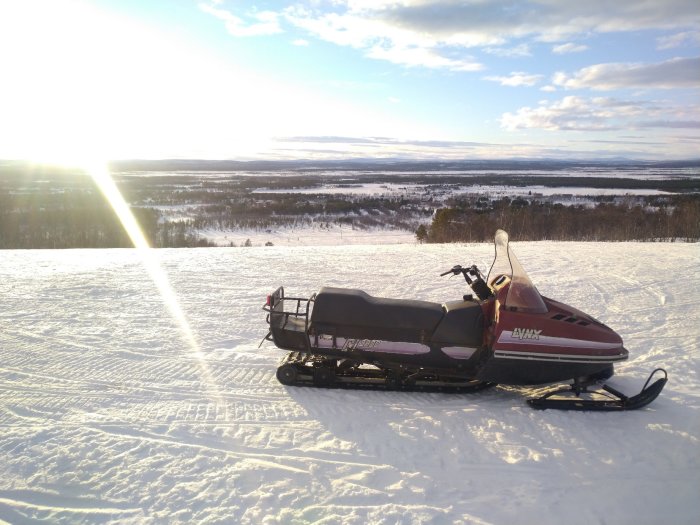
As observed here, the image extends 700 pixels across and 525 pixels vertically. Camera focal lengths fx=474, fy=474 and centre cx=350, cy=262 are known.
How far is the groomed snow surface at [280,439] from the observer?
119 inches

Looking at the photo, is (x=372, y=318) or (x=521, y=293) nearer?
(x=521, y=293)

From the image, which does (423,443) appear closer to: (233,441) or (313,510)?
(313,510)

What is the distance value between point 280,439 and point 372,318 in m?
1.30

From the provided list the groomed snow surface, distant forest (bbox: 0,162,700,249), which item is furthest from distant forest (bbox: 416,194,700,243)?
the groomed snow surface

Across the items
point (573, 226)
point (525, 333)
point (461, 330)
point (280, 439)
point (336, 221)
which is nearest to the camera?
point (280, 439)

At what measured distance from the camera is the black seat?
14.1 feet

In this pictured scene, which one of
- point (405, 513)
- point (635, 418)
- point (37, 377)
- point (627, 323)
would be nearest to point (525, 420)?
point (635, 418)

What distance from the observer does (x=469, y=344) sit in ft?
14.1

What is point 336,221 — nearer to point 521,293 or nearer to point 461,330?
point 461,330

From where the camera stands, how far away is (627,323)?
20.3 feet

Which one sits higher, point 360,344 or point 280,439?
point 360,344

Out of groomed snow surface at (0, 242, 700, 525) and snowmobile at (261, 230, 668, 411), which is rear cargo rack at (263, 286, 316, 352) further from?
groomed snow surface at (0, 242, 700, 525)

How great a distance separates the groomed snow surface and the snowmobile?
0.18 meters

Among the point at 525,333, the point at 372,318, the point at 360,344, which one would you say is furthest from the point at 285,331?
the point at 525,333
